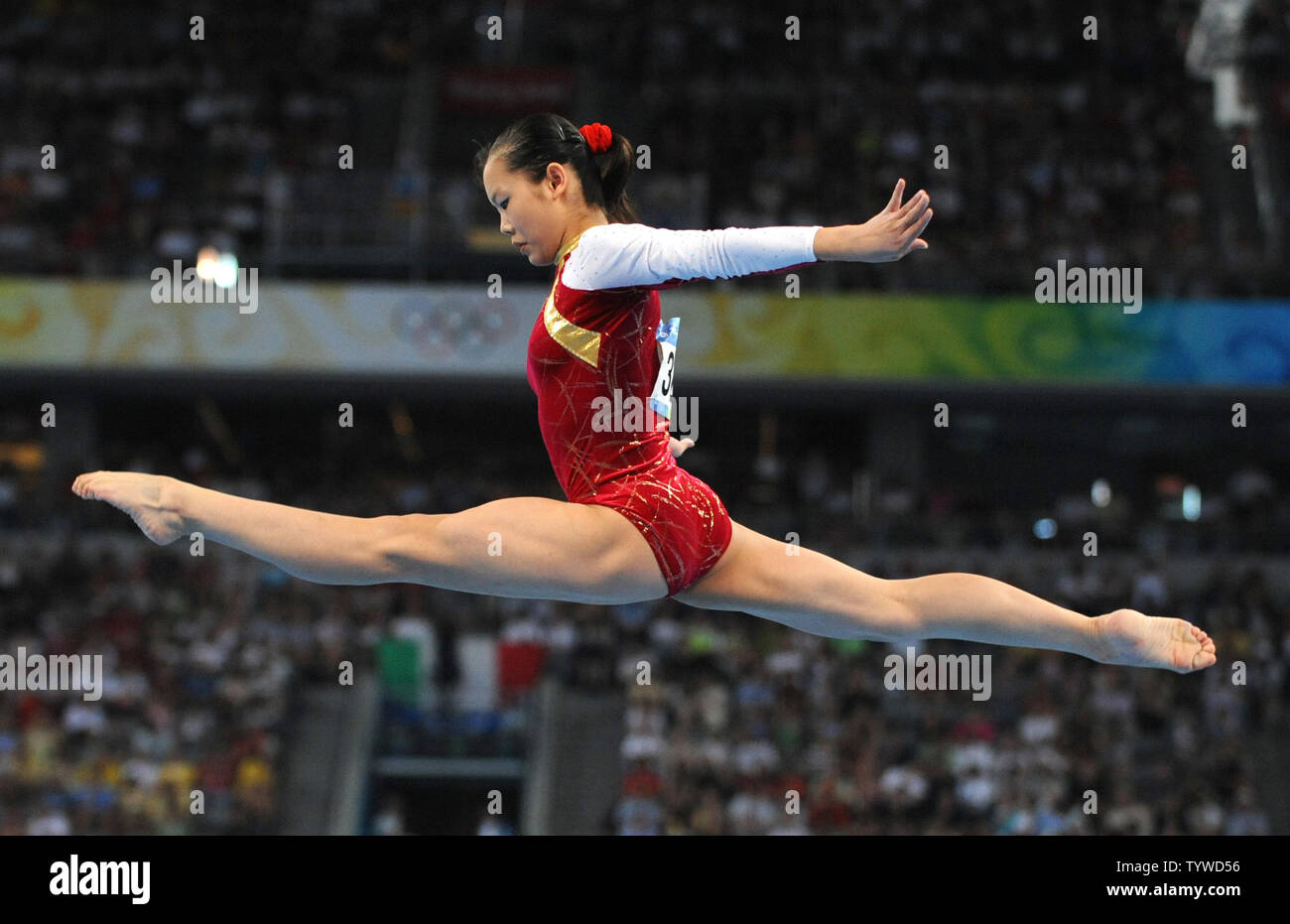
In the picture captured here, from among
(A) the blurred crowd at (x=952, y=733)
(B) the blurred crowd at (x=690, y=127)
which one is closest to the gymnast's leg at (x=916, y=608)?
(A) the blurred crowd at (x=952, y=733)

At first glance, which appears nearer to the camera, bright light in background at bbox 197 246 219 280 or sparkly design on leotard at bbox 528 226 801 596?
sparkly design on leotard at bbox 528 226 801 596

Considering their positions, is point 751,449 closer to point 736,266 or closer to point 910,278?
point 910,278

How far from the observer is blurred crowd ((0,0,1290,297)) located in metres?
13.9

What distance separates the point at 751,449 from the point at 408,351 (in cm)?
413

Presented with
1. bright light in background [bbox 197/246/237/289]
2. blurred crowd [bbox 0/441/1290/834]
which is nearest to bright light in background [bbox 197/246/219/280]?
bright light in background [bbox 197/246/237/289]

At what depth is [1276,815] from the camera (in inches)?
470

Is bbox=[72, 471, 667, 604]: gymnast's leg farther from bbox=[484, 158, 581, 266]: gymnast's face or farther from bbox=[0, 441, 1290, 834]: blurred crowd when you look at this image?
bbox=[0, 441, 1290, 834]: blurred crowd

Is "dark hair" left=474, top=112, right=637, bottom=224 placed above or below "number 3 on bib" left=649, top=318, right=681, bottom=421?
above

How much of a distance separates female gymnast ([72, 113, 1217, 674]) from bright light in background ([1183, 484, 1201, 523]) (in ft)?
38.4

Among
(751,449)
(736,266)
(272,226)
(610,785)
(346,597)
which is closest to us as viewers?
(736,266)

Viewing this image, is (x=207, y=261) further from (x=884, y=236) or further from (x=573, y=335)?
(x=884, y=236)

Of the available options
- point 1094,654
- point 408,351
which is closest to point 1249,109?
point 408,351

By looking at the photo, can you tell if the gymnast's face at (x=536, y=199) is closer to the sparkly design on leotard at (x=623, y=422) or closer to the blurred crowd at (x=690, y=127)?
the sparkly design on leotard at (x=623, y=422)

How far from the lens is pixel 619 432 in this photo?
12.9 feet
